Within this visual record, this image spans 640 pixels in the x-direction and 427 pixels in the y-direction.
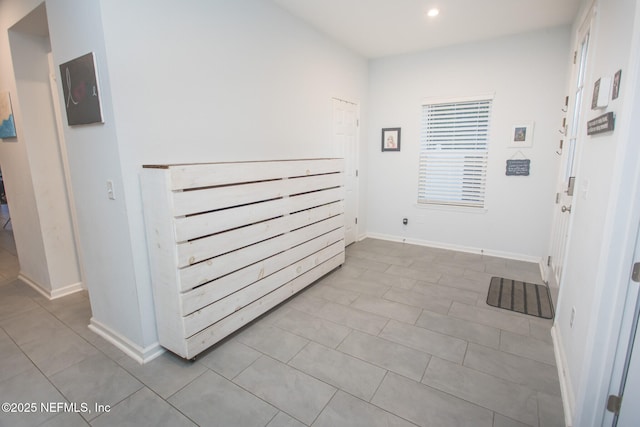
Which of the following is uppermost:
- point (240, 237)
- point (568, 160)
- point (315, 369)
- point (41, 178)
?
point (568, 160)

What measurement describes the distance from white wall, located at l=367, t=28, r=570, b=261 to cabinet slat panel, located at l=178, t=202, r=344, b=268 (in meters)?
1.99

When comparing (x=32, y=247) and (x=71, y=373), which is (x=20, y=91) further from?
(x=71, y=373)

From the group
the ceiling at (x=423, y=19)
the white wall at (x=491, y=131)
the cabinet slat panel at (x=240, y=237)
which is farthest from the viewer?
the white wall at (x=491, y=131)

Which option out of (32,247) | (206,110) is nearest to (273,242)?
(206,110)

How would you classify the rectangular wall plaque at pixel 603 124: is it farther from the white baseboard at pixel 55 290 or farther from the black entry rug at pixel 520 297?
the white baseboard at pixel 55 290

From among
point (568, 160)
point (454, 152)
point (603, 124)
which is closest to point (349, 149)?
point (454, 152)

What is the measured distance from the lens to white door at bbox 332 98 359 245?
13.9ft

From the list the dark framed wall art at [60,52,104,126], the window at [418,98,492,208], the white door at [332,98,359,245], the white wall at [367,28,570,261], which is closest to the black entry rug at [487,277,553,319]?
the white wall at [367,28,570,261]

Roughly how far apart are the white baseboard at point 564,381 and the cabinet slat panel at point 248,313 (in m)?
2.05

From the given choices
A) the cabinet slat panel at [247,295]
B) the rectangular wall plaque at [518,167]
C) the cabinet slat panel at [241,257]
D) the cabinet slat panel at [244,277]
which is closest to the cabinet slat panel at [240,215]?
the cabinet slat panel at [241,257]

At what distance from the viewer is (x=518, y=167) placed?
3.93m

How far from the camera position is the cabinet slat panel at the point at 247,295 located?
208 centimetres

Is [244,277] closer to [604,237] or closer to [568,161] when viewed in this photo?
[604,237]

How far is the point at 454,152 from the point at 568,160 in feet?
4.84
